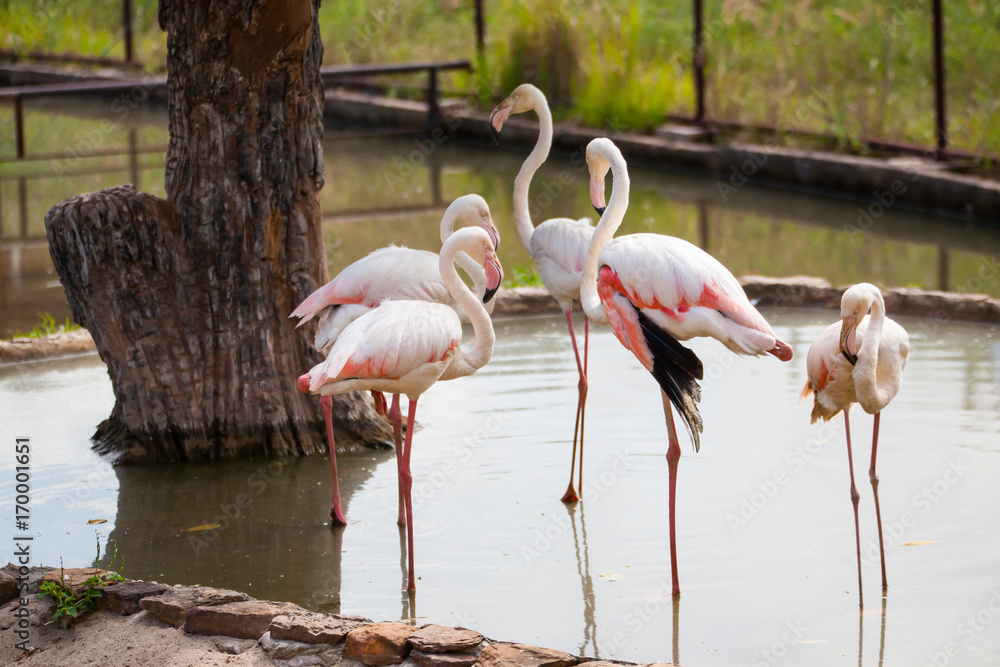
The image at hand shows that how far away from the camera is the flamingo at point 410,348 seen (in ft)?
13.1

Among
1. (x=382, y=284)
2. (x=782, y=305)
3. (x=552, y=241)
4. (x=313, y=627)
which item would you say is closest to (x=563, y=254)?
(x=552, y=241)

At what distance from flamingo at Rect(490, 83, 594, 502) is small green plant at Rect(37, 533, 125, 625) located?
1835 mm

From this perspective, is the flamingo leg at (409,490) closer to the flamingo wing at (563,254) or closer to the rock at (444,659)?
the rock at (444,659)

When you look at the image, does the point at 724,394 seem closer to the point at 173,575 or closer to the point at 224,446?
the point at 224,446

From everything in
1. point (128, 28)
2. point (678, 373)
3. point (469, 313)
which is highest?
point (128, 28)

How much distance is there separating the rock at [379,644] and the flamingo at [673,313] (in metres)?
1.00

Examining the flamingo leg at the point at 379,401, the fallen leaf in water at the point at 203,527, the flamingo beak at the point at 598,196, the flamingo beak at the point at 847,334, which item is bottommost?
the fallen leaf in water at the point at 203,527

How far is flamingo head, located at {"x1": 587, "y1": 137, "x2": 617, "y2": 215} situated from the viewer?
4.39 meters

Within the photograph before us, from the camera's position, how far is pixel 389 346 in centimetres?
401

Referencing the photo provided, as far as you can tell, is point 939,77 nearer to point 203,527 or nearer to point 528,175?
point 528,175

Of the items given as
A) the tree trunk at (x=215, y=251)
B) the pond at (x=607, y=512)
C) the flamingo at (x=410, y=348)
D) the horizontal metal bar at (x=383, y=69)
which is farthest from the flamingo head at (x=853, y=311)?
the horizontal metal bar at (x=383, y=69)

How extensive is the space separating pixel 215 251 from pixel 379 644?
255 centimetres

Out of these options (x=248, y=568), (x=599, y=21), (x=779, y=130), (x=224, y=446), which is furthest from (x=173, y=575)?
(x=599, y=21)

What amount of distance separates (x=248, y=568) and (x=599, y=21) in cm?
1031
